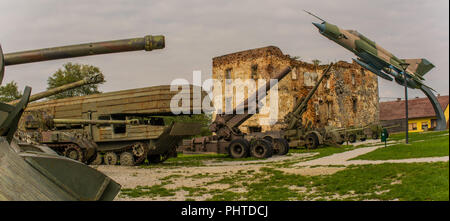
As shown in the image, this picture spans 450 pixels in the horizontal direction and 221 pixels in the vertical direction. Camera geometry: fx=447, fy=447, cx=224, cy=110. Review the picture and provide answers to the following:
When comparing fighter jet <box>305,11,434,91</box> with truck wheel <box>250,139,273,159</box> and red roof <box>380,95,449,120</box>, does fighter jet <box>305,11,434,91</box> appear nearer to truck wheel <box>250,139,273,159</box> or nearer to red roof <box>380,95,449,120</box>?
truck wheel <box>250,139,273,159</box>

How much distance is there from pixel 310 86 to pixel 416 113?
587 inches

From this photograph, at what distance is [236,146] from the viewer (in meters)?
18.6

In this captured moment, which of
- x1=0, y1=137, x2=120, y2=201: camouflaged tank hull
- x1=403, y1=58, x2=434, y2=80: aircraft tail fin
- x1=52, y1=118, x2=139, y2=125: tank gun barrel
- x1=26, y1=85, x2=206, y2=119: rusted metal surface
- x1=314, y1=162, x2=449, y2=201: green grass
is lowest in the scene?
x1=314, y1=162, x2=449, y2=201: green grass

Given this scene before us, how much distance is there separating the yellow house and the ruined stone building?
364 centimetres

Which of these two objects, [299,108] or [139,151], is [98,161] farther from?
[299,108]

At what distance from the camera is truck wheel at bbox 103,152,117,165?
15.8 meters

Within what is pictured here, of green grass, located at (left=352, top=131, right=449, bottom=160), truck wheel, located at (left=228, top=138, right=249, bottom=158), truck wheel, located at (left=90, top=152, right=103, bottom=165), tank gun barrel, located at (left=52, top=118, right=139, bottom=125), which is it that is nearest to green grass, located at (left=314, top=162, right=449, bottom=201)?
green grass, located at (left=352, top=131, right=449, bottom=160)

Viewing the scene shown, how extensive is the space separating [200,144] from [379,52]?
11.1m

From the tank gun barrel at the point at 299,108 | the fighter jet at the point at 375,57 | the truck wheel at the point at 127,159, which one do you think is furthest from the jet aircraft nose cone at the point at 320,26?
the truck wheel at the point at 127,159

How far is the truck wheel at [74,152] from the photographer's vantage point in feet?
46.1

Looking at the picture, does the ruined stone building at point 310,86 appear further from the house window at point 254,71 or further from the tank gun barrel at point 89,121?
the tank gun barrel at point 89,121

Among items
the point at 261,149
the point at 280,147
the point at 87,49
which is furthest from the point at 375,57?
the point at 87,49
